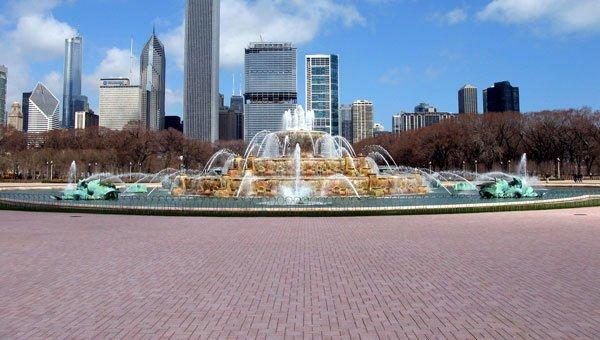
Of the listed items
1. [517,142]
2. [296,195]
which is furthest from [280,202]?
[517,142]

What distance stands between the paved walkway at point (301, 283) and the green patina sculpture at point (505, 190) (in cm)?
1505

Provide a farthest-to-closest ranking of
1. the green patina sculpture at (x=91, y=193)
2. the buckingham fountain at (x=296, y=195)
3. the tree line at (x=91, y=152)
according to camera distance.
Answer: the tree line at (x=91, y=152)
the green patina sculpture at (x=91, y=193)
the buckingham fountain at (x=296, y=195)

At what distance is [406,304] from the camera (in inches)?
280

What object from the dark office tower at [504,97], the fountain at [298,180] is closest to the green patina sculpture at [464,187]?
the fountain at [298,180]

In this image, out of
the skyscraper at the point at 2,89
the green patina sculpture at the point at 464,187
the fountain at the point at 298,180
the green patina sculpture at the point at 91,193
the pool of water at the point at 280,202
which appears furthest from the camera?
the skyscraper at the point at 2,89

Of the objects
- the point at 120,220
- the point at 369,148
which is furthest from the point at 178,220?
the point at 369,148

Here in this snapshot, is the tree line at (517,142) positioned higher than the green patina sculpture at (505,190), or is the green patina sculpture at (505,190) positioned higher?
the tree line at (517,142)

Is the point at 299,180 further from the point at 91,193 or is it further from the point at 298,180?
the point at 91,193

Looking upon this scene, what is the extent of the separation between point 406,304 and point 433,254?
436 centimetres

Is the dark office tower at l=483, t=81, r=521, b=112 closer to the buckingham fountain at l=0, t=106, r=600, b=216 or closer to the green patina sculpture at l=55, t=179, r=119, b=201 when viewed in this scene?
the buckingham fountain at l=0, t=106, r=600, b=216

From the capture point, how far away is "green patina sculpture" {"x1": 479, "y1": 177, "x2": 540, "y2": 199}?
1193 inches

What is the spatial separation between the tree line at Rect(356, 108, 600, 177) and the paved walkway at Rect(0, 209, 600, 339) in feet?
218

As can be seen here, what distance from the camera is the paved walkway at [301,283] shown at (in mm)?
6176

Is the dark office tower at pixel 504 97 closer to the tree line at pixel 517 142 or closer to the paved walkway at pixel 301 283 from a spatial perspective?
the tree line at pixel 517 142
